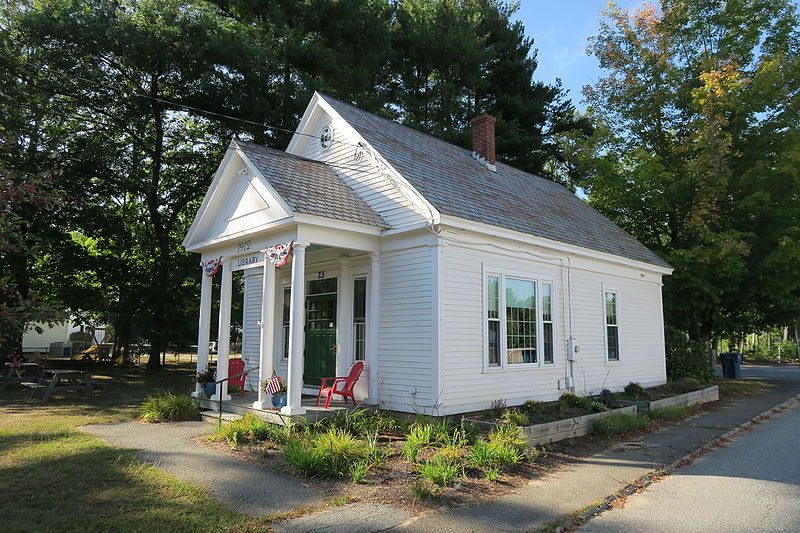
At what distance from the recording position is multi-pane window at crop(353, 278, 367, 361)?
38.1 feet

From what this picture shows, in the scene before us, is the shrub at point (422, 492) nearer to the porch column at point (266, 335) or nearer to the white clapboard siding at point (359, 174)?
the porch column at point (266, 335)

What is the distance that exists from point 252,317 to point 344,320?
4.25 meters

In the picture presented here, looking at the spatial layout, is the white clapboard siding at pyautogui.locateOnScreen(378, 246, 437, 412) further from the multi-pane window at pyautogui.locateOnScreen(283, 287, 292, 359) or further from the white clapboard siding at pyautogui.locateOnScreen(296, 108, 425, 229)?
the multi-pane window at pyautogui.locateOnScreen(283, 287, 292, 359)

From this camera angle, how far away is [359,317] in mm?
11727

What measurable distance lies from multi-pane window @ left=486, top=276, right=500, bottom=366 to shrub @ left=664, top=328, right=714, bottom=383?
10842 mm

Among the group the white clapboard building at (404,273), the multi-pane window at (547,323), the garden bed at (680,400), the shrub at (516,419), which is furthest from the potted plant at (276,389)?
the garden bed at (680,400)

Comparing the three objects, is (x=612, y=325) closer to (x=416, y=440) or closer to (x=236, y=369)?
(x=416, y=440)

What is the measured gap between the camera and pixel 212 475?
6.85 metres

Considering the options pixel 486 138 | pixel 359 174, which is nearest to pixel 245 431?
pixel 359 174

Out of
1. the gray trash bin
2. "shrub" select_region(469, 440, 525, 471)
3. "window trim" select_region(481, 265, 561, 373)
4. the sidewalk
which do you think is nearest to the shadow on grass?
the sidewalk

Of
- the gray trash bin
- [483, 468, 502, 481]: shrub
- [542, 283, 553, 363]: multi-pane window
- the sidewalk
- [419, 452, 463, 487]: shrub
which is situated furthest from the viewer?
the gray trash bin

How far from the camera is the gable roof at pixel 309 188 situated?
32.0 feet

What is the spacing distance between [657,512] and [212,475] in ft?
17.5

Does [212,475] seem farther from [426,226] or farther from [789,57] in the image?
[789,57]
